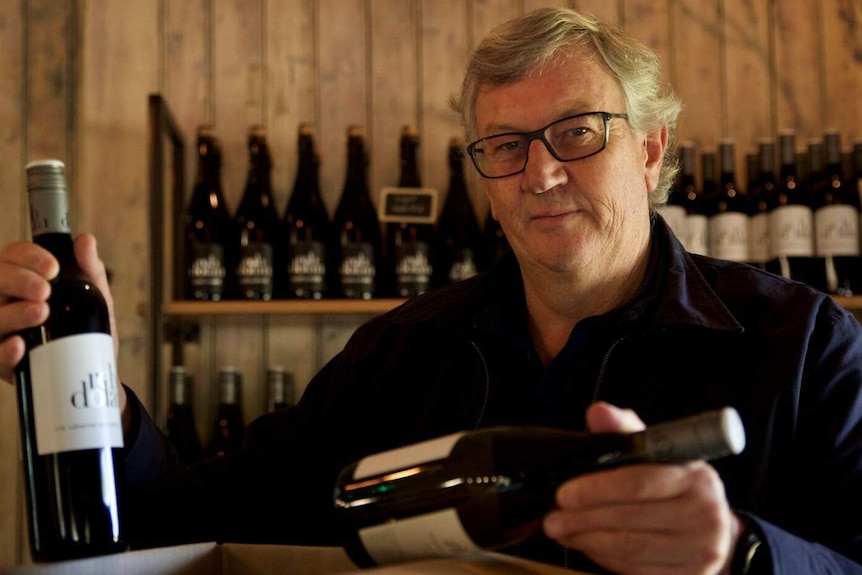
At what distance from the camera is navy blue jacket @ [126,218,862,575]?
0.90m

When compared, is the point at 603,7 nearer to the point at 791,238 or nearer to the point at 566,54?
the point at 791,238

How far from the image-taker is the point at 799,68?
2367 millimetres

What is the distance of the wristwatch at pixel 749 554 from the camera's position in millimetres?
624

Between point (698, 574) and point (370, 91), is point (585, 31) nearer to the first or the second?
point (698, 574)

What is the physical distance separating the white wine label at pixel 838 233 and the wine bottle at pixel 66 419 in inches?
67.4

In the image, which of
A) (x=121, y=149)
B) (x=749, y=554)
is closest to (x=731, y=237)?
(x=121, y=149)

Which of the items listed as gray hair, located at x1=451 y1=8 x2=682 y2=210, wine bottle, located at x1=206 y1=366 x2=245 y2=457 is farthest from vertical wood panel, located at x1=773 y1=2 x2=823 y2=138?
wine bottle, located at x1=206 y1=366 x2=245 y2=457

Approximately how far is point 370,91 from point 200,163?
17.6 inches

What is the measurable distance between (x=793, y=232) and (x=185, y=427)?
4.66 ft

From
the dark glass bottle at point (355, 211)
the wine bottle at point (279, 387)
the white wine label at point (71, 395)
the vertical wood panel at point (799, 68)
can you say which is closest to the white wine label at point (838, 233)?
the vertical wood panel at point (799, 68)

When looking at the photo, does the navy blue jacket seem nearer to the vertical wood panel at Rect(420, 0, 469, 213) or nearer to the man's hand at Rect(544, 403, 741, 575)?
the man's hand at Rect(544, 403, 741, 575)

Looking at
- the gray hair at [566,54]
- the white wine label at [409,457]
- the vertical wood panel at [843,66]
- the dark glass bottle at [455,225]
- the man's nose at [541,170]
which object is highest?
the vertical wood panel at [843,66]

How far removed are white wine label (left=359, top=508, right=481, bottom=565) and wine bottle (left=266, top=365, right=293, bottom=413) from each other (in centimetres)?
145

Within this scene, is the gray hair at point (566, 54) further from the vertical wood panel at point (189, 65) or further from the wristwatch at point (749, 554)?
the vertical wood panel at point (189, 65)
